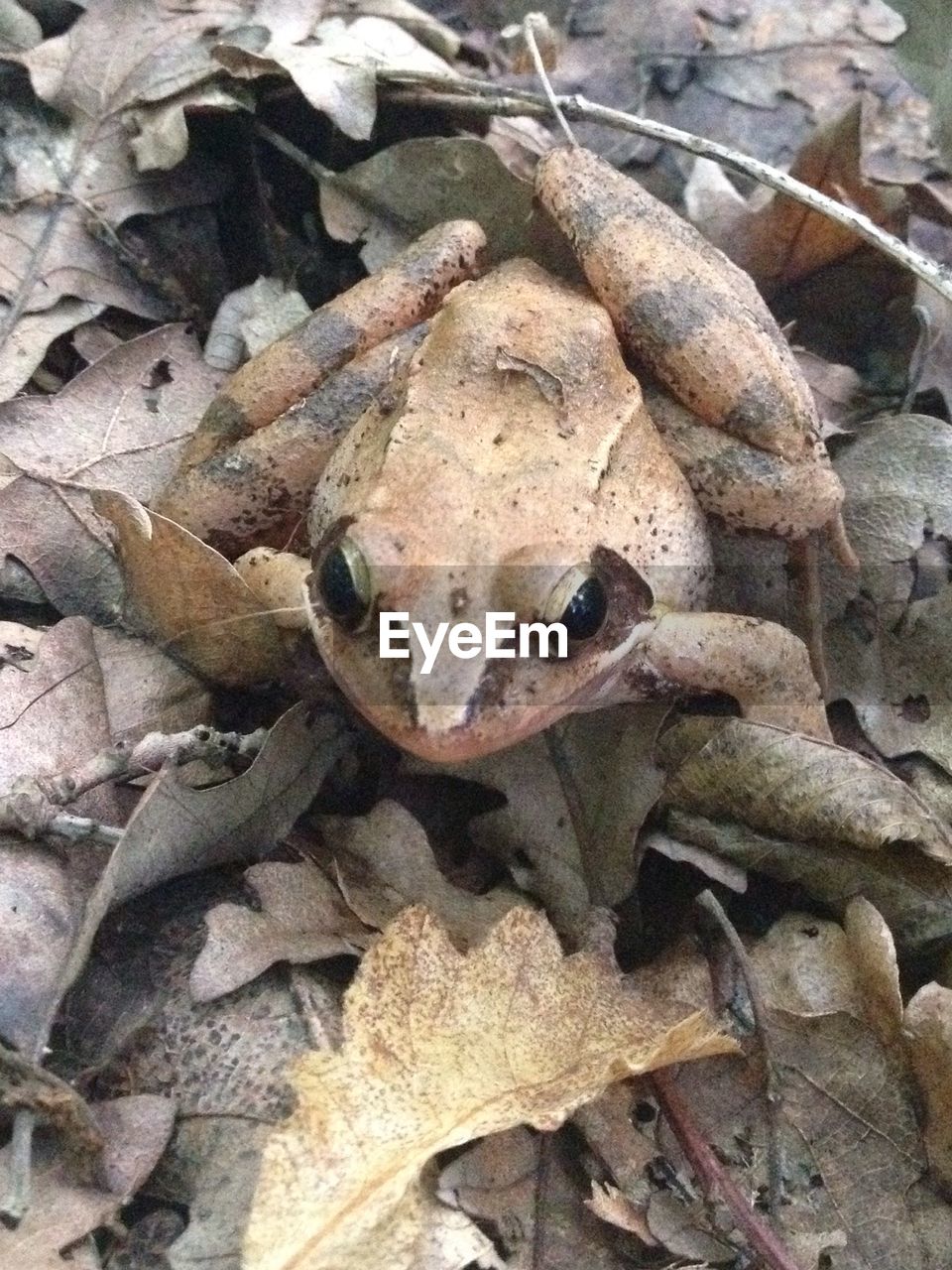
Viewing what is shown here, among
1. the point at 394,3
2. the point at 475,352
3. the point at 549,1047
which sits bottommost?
the point at 549,1047

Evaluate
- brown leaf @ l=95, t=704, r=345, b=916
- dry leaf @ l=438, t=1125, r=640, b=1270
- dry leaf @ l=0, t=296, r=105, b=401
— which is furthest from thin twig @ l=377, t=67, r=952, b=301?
dry leaf @ l=438, t=1125, r=640, b=1270

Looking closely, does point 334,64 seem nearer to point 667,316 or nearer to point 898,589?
point 667,316

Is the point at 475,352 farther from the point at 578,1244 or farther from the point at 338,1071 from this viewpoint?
the point at 578,1244

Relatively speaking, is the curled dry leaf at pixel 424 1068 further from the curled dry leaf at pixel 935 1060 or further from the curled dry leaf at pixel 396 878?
the curled dry leaf at pixel 935 1060

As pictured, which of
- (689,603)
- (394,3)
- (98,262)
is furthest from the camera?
(394,3)

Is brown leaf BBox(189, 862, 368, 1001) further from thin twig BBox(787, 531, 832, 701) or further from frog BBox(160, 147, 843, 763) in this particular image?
thin twig BBox(787, 531, 832, 701)

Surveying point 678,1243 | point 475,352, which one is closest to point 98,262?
point 475,352
